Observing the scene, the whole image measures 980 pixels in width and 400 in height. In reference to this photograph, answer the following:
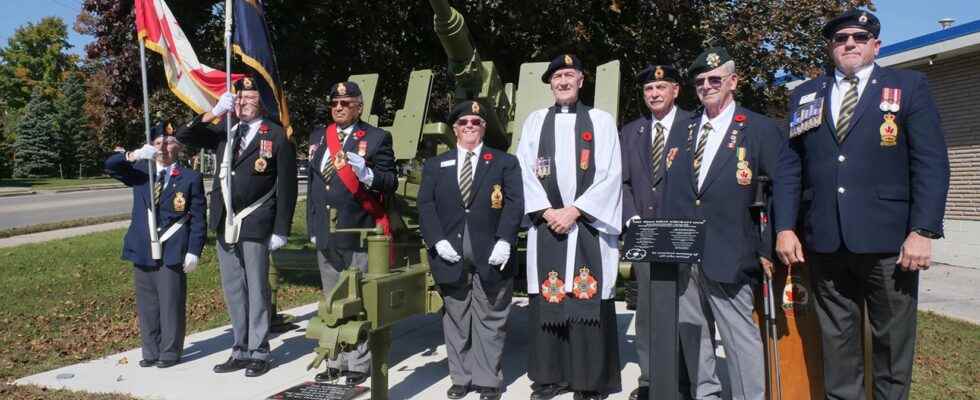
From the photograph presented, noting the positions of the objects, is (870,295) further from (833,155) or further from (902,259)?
(833,155)

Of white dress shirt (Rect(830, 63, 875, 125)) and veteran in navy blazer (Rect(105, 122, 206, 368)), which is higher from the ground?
white dress shirt (Rect(830, 63, 875, 125))

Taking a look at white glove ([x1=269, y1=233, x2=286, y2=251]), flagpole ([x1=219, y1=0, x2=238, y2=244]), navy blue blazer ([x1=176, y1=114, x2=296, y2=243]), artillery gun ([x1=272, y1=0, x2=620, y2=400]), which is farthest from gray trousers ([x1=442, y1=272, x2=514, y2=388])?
flagpole ([x1=219, y1=0, x2=238, y2=244])

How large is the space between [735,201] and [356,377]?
8.48 feet

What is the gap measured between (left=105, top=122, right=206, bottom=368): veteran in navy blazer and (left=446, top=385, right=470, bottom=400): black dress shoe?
2020 mm

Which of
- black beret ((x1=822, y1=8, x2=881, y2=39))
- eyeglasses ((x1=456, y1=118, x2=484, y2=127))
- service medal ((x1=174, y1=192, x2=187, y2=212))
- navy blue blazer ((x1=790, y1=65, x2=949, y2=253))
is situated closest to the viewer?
navy blue blazer ((x1=790, y1=65, x2=949, y2=253))

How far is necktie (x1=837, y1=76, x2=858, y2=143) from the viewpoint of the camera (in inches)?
126

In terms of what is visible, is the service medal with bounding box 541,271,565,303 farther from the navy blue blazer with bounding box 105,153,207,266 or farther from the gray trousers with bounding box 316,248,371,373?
the navy blue blazer with bounding box 105,153,207,266

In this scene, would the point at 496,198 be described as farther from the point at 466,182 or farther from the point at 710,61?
the point at 710,61

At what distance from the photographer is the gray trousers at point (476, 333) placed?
444 cm

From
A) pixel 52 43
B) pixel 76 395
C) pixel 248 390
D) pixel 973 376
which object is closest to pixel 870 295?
pixel 973 376

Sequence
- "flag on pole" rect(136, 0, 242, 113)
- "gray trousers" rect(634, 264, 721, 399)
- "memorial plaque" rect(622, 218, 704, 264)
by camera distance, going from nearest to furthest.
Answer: "memorial plaque" rect(622, 218, 704, 264)
"gray trousers" rect(634, 264, 721, 399)
"flag on pole" rect(136, 0, 242, 113)

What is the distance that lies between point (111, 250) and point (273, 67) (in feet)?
25.9

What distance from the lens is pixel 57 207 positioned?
2180cm

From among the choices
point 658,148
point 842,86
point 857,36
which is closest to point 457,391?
point 658,148
